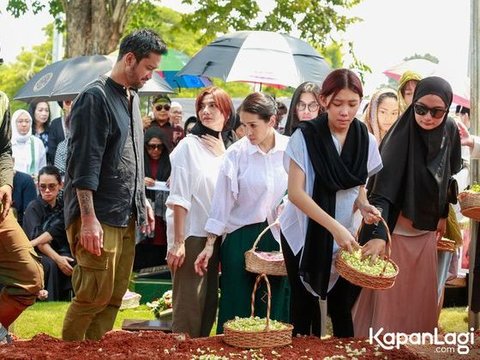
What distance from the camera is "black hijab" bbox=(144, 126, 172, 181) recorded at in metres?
10.2

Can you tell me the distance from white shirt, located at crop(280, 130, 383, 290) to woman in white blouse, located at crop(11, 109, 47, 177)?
6.21m

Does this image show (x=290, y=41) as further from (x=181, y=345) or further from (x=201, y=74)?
(x=181, y=345)

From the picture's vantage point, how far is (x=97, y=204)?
556 cm

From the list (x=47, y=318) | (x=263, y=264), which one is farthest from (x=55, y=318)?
(x=263, y=264)

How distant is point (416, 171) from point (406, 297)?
32.6 inches

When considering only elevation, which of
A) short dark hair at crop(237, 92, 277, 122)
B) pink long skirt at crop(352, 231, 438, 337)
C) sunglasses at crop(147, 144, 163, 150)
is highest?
short dark hair at crop(237, 92, 277, 122)

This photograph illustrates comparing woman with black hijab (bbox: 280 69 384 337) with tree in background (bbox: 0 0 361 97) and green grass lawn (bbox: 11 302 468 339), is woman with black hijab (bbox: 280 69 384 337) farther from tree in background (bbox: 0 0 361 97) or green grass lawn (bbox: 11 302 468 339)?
tree in background (bbox: 0 0 361 97)

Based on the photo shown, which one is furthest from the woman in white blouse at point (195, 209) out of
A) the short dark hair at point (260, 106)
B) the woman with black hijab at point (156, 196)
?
the woman with black hijab at point (156, 196)

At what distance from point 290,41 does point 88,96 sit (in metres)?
5.24

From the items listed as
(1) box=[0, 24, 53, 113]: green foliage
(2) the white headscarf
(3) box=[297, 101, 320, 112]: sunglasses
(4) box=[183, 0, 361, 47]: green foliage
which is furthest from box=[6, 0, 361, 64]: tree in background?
(1) box=[0, 24, 53, 113]: green foliage

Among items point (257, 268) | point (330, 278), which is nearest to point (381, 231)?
point (330, 278)

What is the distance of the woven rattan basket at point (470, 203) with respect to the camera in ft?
20.3

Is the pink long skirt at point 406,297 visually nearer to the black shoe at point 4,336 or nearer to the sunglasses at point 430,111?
the sunglasses at point 430,111

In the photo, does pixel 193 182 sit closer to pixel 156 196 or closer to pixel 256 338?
pixel 256 338
